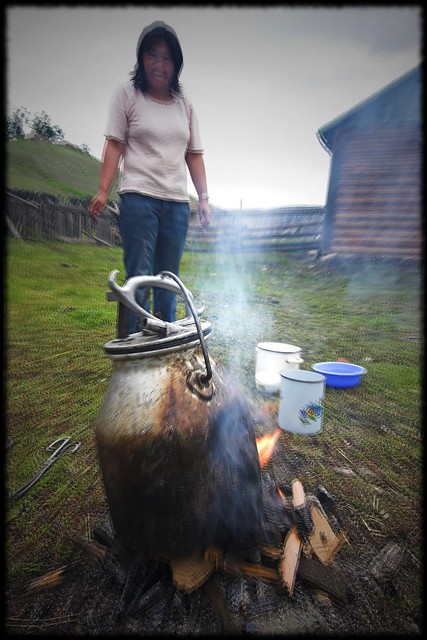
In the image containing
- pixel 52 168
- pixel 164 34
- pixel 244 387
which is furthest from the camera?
pixel 52 168

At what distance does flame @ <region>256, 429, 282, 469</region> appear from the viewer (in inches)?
82.0

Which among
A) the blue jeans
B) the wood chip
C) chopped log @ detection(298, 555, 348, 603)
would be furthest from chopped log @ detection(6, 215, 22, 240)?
chopped log @ detection(298, 555, 348, 603)

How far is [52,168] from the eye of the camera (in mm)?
29953

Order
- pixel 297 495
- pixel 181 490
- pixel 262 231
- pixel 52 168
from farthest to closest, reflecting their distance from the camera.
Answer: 1. pixel 52 168
2. pixel 262 231
3. pixel 297 495
4. pixel 181 490

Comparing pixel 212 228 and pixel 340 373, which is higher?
pixel 212 228

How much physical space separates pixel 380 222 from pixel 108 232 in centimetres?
905

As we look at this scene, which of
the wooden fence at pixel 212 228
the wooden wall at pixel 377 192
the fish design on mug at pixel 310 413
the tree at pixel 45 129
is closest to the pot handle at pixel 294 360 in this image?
the fish design on mug at pixel 310 413

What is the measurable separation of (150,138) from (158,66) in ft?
1.42

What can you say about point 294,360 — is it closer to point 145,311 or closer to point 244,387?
point 244,387

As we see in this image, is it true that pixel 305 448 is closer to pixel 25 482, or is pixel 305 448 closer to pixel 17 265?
pixel 25 482

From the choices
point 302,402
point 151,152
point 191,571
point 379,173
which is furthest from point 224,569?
point 379,173

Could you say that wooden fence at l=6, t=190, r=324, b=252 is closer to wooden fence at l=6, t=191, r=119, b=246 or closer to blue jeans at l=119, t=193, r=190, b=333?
wooden fence at l=6, t=191, r=119, b=246

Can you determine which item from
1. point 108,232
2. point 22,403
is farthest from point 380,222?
point 22,403

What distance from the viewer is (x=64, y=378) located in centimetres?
337
